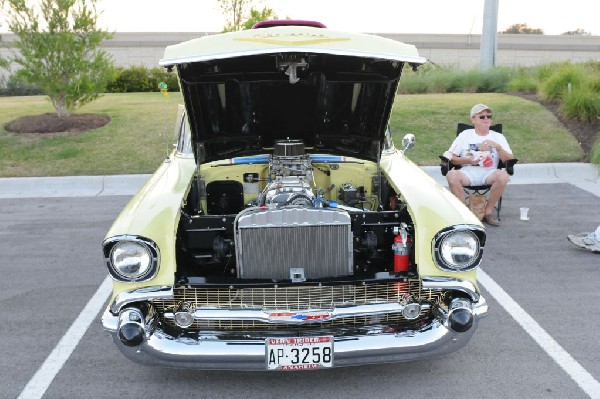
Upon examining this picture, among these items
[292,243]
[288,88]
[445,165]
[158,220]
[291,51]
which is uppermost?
[291,51]

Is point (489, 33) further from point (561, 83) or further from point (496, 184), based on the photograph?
point (496, 184)

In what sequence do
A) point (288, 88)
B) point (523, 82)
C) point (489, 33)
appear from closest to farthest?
point (288, 88) < point (523, 82) < point (489, 33)

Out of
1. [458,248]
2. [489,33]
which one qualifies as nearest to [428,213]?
[458,248]

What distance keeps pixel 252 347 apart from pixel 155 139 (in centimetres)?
769

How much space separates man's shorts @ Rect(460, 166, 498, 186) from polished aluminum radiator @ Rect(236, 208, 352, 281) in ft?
10.8

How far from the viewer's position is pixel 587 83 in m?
10.9

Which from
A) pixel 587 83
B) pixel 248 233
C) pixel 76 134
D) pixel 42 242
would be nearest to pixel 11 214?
pixel 42 242

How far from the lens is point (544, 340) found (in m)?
3.91

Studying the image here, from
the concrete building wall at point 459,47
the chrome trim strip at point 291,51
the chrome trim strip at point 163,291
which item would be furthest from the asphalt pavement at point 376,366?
the concrete building wall at point 459,47

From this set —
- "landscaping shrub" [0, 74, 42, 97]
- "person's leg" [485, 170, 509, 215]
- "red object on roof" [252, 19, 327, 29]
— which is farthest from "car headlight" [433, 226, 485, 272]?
"landscaping shrub" [0, 74, 42, 97]

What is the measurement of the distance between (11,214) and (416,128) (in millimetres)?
6301

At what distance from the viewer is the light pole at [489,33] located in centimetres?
1485

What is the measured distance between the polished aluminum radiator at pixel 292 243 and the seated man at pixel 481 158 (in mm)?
3167

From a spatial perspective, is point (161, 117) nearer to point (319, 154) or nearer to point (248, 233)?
point (319, 154)
